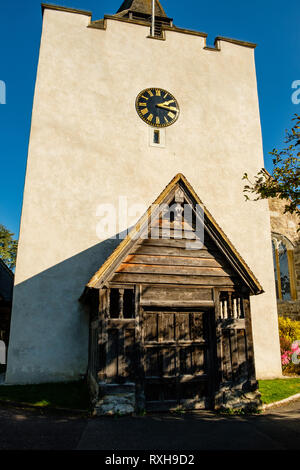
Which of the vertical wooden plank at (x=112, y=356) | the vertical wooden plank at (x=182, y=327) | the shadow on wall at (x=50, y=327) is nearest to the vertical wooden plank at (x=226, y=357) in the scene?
the vertical wooden plank at (x=182, y=327)

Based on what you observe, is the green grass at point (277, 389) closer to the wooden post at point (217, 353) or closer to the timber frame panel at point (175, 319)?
the timber frame panel at point (175, 319)

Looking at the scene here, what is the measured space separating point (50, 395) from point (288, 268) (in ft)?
39.2

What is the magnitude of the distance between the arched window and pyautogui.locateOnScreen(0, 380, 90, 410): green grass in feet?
34.1

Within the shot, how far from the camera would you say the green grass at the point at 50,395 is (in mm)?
7676

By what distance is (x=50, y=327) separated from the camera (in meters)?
10.4

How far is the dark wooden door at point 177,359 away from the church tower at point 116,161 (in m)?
1.32

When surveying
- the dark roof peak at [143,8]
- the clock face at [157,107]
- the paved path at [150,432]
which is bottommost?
the paved path at [150,432]

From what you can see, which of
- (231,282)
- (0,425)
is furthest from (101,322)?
(231,282)

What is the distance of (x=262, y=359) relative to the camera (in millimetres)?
11688

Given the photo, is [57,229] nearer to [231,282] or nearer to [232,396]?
[231,282]

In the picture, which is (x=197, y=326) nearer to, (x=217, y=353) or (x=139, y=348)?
(x=217, y=353)

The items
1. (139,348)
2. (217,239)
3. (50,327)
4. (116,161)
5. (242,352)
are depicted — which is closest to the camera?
(139,348)

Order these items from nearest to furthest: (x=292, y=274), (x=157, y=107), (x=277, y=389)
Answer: (x=277, y=389)
(x=157, y=107)
(x=292, y=274)

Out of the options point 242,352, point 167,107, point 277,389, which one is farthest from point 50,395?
point 167,107
